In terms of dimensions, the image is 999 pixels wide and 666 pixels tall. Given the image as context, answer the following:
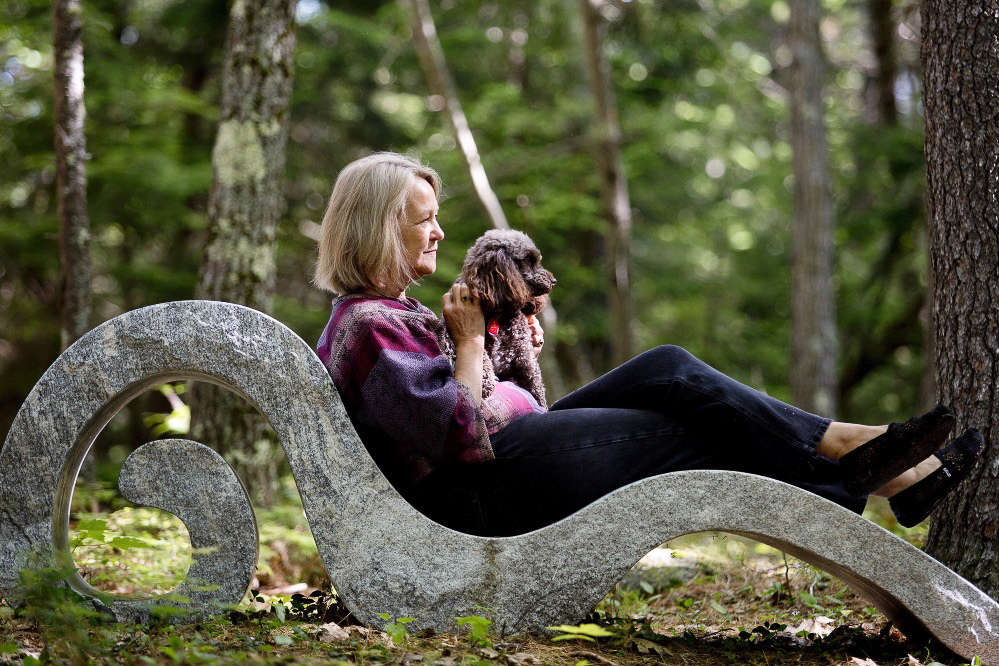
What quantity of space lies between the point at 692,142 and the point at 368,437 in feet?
45.3

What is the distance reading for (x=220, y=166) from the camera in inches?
198

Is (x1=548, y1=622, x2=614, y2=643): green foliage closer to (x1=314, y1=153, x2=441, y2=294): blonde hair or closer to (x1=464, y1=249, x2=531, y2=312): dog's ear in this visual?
(x1=464, y1=249, x2=531, y2=312): dog's ear

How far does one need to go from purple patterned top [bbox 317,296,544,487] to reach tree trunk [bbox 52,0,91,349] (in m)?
3.06

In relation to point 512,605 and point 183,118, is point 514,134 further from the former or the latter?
point 512,605

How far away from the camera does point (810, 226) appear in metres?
9.62

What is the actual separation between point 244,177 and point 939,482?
12.3ft

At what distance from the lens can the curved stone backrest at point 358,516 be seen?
2.92m

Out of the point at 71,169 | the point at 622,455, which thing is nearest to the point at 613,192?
the point at 71,169

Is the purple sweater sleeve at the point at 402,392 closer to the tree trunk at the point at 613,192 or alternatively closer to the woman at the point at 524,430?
the woman at the point at 524,430

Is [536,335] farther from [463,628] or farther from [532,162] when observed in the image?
[532,162]

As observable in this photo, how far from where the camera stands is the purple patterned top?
288 centimetres

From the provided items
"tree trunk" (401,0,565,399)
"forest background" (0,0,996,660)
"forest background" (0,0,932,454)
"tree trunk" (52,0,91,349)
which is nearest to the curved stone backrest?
"forest background" (0,0,996,660)

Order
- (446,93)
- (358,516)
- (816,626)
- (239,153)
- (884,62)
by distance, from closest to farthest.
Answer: (358,516) < (816,626) < (239,153) < (446,93) < (884,62)

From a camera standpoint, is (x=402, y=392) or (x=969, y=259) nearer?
(x=402, y=392)
